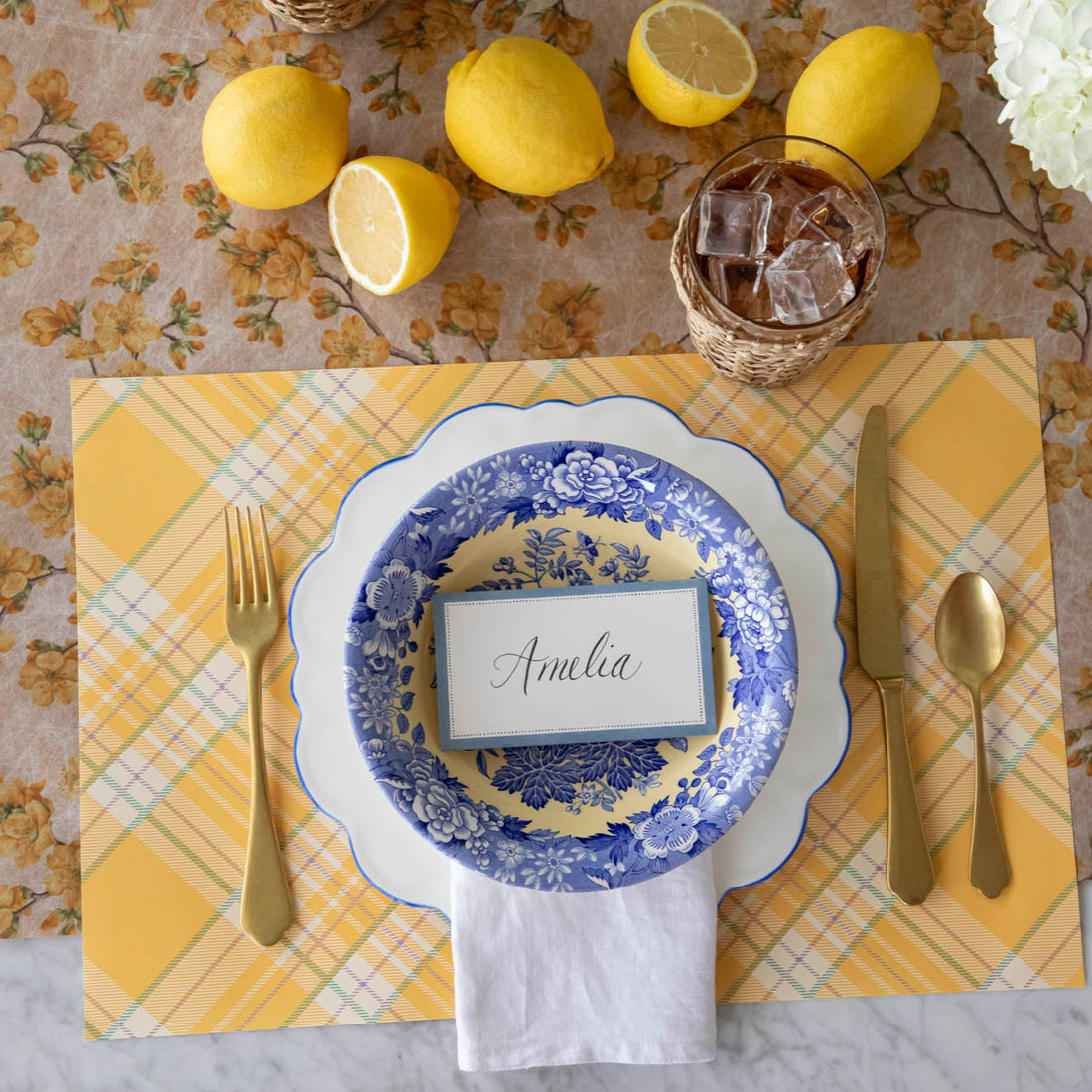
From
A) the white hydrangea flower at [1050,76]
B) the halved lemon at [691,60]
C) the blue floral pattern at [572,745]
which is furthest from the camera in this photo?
the halved lemon at [691,60]

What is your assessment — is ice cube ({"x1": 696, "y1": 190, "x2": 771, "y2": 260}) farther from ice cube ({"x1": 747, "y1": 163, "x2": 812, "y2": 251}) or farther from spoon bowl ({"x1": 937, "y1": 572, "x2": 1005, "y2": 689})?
spoon bowl ({"x1": 937, "y1": 572, "x2": 1005, "y2": 689})

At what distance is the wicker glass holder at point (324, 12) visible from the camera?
81cm

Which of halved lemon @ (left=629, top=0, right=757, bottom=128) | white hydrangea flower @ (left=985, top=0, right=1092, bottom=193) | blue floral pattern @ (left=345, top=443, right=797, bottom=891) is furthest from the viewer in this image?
halved lemon @ (left=629, top=0, right=757, bottom=128)

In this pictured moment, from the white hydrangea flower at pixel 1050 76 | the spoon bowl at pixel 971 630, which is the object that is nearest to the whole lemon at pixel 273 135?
the white hydrangea flower at pixel 1050 76

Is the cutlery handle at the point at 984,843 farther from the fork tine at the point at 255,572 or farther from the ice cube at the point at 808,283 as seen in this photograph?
the fork tine at the point at 255,572

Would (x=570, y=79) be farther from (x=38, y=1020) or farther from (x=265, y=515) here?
(x=38, y=1020)

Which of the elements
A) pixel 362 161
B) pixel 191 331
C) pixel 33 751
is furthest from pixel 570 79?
pixel 33 751

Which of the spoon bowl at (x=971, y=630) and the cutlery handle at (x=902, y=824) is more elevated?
the spoon bowl at (x=971, y=630)

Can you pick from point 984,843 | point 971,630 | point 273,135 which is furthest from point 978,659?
point 273,135

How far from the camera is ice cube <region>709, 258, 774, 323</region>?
2.38ft

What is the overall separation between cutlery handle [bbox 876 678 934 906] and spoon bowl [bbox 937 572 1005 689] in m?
0.07

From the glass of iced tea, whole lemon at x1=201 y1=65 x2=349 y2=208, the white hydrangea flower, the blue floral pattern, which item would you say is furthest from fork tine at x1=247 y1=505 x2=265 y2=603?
the white hydrangea flower

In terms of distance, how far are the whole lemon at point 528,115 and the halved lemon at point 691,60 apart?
0.06 metres

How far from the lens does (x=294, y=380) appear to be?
85 cm
